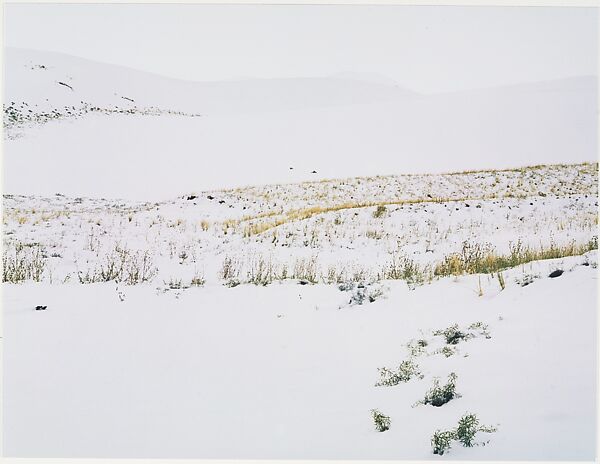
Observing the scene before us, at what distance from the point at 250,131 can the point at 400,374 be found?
10.9 feet

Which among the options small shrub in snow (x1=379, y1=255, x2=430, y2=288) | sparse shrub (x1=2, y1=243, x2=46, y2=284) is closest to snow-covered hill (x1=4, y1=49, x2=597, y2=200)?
sparse shrub (x1=2, y1=243, x2=46, y2=284)

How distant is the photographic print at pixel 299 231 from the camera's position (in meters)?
4.42

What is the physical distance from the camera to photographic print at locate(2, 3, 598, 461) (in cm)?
442

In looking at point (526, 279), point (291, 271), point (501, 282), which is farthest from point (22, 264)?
point (526, 279)

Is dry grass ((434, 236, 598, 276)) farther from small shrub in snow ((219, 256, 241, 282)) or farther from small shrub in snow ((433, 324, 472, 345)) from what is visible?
small shrub in snow ((219, 256, 241, 282))

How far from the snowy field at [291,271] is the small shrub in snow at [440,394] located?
4 centimetres

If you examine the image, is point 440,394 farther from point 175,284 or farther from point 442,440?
point 175,284

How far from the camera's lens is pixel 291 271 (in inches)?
226

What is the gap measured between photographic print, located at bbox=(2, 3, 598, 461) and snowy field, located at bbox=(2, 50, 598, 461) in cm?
2

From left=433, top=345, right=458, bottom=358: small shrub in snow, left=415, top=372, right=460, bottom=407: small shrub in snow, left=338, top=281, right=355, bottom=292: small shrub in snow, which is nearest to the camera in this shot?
left=415, top=372, right=460, bottom=407: small shrub in snow

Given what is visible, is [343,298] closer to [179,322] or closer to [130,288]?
[179,322]

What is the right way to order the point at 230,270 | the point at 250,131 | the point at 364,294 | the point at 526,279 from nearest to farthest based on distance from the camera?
the point at 526,279, the point at 364,294, the point at 230,270, the point at 250,131

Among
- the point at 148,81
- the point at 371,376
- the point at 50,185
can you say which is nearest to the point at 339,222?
the point at 371,376

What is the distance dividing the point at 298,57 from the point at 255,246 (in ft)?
6.58
